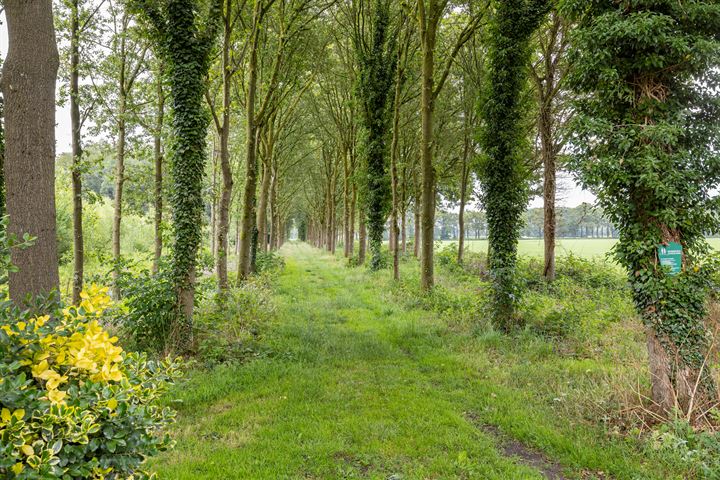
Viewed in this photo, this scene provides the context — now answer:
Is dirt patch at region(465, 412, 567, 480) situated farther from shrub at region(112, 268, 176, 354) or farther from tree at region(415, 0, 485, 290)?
tree at region(415, 0, 485, 290)

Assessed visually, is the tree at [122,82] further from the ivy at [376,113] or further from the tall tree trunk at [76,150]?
the ivy at [376,113]

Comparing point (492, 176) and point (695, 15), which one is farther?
point (492, 176)

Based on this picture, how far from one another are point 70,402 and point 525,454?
4.65 meters

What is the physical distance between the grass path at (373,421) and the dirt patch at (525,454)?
0.9 inches

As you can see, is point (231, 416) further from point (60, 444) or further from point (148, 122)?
point (148, 122)

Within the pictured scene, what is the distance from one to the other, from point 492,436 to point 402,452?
1314mm

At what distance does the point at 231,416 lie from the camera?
5.32 metres

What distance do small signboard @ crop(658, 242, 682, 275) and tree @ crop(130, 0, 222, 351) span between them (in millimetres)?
7748

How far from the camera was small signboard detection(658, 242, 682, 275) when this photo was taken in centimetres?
518

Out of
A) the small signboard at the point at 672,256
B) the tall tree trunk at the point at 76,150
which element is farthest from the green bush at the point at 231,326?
the small signboard at the point at 672,256

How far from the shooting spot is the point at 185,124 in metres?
7.57

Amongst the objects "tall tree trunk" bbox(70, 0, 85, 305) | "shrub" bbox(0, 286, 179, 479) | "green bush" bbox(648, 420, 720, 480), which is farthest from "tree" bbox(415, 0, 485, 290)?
"shrub" bbox(0, 286, 179, 479)

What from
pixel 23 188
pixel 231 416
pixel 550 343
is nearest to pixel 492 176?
pixel 550 343

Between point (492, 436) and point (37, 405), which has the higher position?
point (37, 405)
